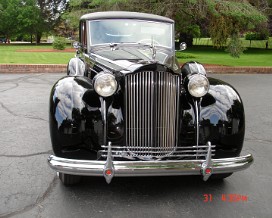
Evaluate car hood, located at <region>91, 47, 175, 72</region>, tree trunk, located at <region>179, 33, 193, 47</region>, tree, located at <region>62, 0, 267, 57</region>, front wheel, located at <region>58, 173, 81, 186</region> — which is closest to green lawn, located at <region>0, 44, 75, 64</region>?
tree, located at <region>62, 0, 267, 57</region>

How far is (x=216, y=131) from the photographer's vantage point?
309 centimetres

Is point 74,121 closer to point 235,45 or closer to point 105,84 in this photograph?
point 105,84

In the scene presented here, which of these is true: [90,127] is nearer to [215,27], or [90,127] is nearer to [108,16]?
[108,16]

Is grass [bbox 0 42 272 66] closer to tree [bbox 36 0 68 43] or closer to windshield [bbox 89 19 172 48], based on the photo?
windshield [bbox 89 19 172 48]

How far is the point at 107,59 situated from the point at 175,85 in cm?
111

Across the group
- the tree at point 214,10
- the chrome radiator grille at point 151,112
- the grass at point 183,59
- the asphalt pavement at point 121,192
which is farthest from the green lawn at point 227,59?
the chrome radiator grille at point 151,112

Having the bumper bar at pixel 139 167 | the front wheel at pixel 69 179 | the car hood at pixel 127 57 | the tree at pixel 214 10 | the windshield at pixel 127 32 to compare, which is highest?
the tree at pixel 214 10

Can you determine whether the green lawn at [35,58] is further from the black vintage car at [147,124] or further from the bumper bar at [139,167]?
the bumper bar at [139,167]

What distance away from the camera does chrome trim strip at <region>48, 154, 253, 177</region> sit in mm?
2719

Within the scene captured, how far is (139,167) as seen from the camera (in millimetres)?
2734

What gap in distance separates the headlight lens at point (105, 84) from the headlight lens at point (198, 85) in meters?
0.77

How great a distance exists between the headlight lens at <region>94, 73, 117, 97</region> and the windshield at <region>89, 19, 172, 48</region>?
158 centimetres

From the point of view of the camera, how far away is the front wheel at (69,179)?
3.27 m

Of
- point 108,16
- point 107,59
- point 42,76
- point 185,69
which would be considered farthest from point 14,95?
point 185,69
